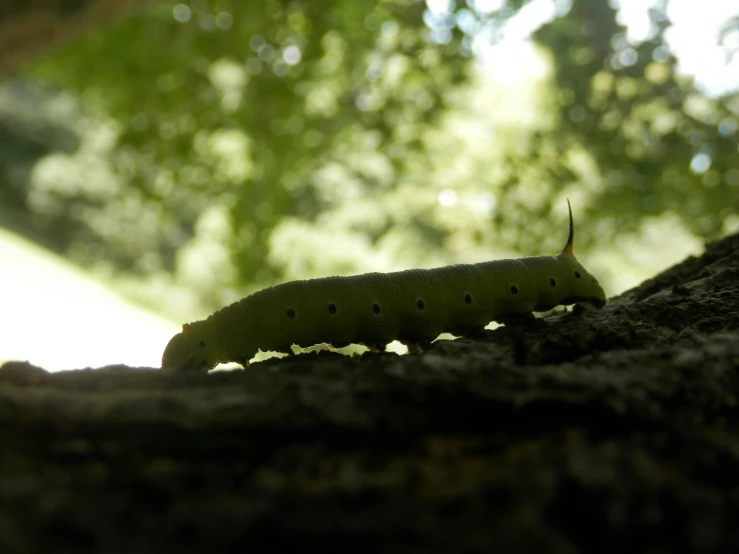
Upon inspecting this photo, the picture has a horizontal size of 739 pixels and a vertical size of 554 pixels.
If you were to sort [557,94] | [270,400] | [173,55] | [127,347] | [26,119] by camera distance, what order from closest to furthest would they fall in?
[270,400] < [173,55] < [557,94] < [127,347] < [26,119]

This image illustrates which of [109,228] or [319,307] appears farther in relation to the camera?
[109,228]

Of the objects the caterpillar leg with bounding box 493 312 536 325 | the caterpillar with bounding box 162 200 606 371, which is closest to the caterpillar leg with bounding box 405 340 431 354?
the caterpillar with bounding box 162 200 606 371

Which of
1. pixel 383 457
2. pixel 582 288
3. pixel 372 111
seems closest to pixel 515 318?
pixel 582 288

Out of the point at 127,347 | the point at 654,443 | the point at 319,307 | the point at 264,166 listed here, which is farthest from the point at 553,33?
the point at 127,347

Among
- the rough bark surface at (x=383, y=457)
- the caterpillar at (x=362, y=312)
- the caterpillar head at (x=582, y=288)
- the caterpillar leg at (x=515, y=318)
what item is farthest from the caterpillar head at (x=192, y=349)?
the caterpillar head at (x=582, y=288)

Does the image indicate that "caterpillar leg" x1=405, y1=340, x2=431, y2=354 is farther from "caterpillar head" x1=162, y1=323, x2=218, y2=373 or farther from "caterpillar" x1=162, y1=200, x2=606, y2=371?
"caterpillar head" x1=162, y1=323, x2=218, y2=373

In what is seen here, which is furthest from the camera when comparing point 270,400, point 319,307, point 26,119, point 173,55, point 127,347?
point 26,119

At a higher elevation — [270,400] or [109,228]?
[109,228]

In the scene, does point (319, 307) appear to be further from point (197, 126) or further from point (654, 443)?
point (197, 126)
